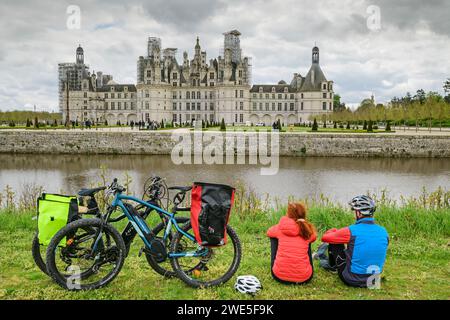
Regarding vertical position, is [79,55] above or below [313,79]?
above

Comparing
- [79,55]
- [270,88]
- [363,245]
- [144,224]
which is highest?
Answer: [79,55]

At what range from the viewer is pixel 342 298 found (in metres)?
3.84

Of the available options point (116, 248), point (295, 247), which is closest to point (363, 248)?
point (295, 247)

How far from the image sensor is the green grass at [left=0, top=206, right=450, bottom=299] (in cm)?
388

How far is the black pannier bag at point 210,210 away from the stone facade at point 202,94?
62.6m

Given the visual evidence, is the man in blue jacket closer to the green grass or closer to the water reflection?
the green grass

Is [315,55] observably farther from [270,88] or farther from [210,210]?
[210,210]

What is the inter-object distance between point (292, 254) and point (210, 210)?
3.35 ft

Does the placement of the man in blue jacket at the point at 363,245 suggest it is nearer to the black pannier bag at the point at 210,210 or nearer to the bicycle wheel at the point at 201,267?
the bicycle wheel at the point at 201,267

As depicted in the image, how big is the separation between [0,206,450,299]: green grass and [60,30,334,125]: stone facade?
60.3 m

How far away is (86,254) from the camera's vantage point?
4.00 metres
